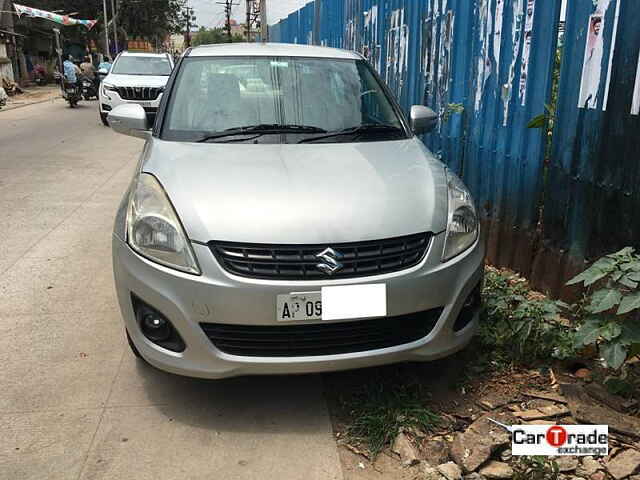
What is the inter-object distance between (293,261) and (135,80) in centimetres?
1214

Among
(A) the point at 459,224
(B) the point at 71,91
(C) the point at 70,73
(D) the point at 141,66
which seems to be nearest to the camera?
(A) the point at 459,224

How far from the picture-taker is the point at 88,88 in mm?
22125

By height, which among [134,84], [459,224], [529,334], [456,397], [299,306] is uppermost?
[134,84]

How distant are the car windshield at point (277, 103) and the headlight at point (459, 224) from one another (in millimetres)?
778

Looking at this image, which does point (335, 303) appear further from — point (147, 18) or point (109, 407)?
point (147, 18)

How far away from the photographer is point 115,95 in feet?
43.0

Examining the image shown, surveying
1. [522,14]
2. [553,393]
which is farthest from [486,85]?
[553,393]

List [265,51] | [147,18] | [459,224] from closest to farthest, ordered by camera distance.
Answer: [459,224] < [265,51] < [147,18]

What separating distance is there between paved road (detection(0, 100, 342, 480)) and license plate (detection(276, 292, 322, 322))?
24.1 inches

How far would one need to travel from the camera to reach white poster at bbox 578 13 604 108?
3.38 meters

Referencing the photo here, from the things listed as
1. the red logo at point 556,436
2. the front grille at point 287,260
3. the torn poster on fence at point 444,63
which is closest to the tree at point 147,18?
the torn poster on fence at point 444,63

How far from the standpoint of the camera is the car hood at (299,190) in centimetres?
255

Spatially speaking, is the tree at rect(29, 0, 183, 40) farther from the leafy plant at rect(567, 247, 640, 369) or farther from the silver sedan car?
the leafy plant at rect(567, 247, 640, 369)

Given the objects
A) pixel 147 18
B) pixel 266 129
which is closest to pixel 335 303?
pixel 266 129
